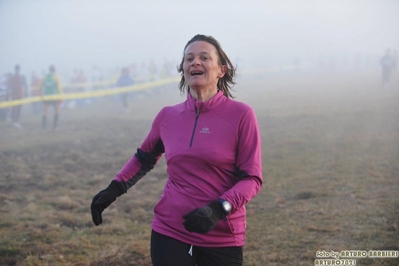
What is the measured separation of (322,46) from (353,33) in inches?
334

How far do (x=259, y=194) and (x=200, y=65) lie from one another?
4370 mm

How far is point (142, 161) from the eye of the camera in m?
2.79

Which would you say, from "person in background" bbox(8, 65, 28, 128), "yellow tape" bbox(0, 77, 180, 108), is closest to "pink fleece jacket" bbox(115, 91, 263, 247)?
"yellow tape" bbox(0, 77, 180, 108)

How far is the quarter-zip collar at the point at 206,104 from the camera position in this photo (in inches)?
98.0

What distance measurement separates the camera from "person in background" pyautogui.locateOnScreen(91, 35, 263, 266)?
2348mm

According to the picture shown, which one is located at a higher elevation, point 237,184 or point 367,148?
point 237,184

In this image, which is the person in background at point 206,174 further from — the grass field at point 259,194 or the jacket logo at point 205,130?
the grass field at point 259,194

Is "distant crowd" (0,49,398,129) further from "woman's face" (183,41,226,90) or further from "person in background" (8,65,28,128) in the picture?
"woman's face" (183,41,226,90)

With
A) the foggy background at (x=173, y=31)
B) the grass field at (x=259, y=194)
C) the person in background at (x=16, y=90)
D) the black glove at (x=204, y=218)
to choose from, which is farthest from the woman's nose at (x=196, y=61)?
the foggy background at (x=173, y=31)

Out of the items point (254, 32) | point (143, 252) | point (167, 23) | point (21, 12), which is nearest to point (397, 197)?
point (143, 252)

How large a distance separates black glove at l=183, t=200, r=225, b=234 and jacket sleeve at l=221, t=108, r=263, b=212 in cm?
10

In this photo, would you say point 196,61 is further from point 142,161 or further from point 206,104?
point 142,161

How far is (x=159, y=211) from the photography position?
2.51 m

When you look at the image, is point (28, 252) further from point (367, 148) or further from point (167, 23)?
point (167, 23)
